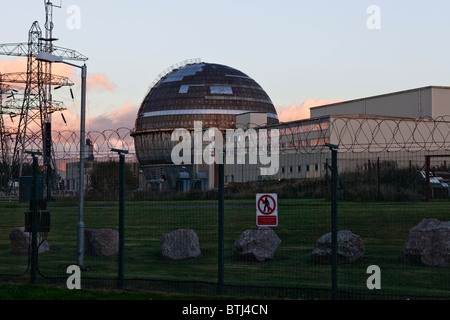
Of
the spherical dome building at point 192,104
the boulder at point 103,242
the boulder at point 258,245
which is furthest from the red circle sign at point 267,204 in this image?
the spherical dome building at point 192,104

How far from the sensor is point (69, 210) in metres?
→ 36.2

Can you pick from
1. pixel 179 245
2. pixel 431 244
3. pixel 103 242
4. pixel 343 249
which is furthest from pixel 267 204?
pixel 103 242

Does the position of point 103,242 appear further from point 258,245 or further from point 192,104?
point 192,104

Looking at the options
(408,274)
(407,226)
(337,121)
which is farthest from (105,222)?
(337,121)

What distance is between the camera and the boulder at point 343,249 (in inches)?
691

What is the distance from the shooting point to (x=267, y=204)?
14195 mm

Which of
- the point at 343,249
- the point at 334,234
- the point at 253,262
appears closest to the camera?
the point at 334,234

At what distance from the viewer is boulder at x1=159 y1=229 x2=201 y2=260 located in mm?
19016

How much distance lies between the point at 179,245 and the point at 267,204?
5472 mm

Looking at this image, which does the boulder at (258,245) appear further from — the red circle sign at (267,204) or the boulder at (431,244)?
the red circle sign at (267,204)

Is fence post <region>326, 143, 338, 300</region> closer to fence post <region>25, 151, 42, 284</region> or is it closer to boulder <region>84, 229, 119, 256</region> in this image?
fence post <region>25, 151, 42, 284</region>

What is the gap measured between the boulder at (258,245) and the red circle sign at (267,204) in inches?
169

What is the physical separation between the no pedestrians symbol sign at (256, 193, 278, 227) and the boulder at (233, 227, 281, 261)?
427cm

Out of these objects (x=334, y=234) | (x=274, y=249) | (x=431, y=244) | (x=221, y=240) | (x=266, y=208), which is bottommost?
(x=274, y=249)
